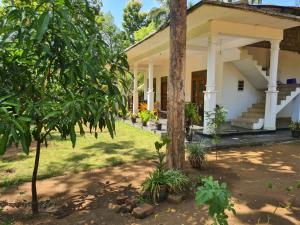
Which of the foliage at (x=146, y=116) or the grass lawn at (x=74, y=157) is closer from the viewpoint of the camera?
the grass lawn at (x=74, y=157)

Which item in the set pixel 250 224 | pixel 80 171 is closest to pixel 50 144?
pixel 80 171

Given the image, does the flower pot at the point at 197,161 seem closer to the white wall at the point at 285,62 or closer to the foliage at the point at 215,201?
the foliage at the point at 215,201

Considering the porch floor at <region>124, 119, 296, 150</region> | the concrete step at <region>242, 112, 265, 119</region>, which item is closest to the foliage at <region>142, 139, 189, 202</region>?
the porch floor at <region>124, 119, 296, 150</region>

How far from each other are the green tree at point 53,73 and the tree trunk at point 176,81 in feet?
3.92

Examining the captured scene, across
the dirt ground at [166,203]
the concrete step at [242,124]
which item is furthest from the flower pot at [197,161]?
the concrete step at [242,124]

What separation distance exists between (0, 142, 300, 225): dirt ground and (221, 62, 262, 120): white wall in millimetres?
5499

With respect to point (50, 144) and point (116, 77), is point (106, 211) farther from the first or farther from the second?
point (50, 144)

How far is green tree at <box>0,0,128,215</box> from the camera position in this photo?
2.60 metres

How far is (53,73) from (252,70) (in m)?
9.54

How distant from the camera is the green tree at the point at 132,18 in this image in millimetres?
33000

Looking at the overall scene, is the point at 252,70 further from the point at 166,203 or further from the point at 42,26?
the point at 42,26

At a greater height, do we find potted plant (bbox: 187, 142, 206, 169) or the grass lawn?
potted plant (bbox: 187, 142, 206, 169)

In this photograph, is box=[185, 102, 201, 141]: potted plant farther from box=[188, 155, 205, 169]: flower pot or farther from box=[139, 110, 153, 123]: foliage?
box=[139, 110, 153, 123]: foliage

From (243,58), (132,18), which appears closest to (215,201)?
(243,58)
